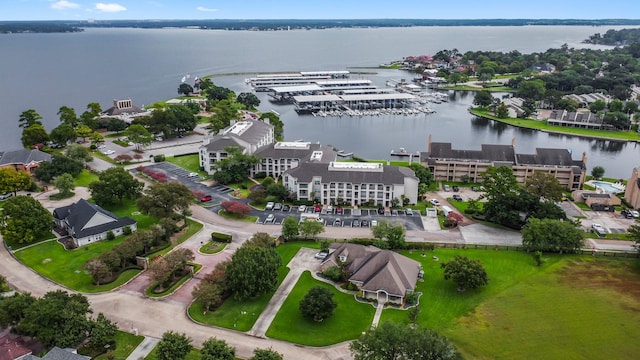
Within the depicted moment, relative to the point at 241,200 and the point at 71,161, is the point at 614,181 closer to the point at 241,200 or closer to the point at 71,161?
the point at 241,200

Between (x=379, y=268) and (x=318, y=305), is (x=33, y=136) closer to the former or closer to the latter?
(x=318, y=305)

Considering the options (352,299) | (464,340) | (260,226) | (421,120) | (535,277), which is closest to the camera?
(464,340)

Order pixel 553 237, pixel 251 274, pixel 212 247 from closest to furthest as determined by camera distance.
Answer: pixel 251 274 < pixel 553 237 < pixel 212 247

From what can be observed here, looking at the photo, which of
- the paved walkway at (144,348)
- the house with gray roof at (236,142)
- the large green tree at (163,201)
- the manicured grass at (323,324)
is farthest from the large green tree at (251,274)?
the house with gray roof at (236,142)

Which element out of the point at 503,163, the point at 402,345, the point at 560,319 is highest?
the point at 503,163

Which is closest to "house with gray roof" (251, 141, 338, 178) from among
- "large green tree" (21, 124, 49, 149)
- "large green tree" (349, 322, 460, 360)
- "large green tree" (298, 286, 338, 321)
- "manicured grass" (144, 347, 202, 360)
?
"large green tree" (298, 286, 338, 321)

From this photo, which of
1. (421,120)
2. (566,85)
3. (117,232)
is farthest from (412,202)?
(566,85)

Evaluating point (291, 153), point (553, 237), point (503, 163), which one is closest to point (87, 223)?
point (291, 153)
